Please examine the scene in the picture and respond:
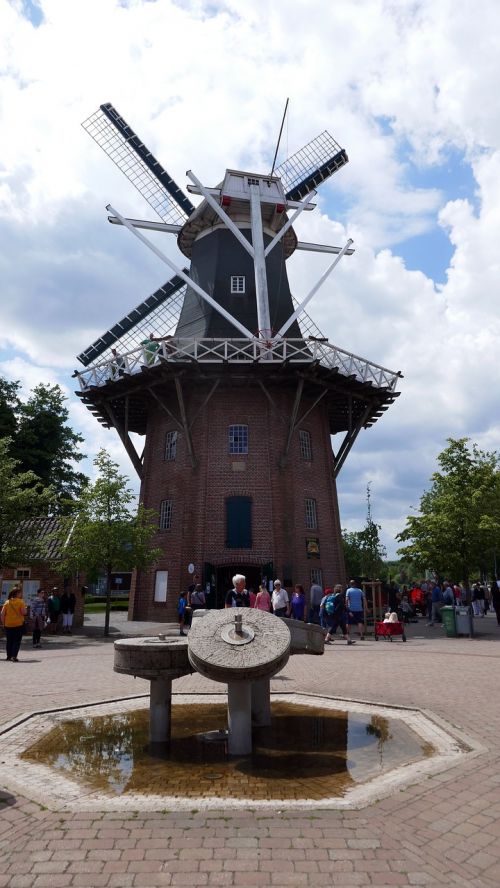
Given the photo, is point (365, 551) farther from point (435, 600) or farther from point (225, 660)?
point (225, 660)

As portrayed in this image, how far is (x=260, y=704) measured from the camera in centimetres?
737

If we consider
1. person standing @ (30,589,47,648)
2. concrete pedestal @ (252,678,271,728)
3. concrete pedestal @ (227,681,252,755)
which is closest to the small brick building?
person standing @ (30,589,47,648)

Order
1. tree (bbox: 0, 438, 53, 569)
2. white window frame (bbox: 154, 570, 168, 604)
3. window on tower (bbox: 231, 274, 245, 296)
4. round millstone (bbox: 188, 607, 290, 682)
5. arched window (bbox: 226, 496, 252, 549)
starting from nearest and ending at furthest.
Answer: round millstone (bbox: 188, 607, 290, 682) → tree (bbox: 0, 438, 53, 569) → arched window (bbox: 226, 496, 252, 549) → white window frame (bbox: 154, 570, 168, 604) → window on tower (bbox: 231, 274, 245, 296)

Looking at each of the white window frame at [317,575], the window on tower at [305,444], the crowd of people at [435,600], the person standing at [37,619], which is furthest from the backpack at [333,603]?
the window on tower at [305,444]

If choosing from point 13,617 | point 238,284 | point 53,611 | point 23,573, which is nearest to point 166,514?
point 53,611

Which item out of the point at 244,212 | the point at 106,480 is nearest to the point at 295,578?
the point at 106,480

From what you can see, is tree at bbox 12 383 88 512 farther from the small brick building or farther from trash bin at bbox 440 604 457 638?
trash bin at bbox 440 604 457 638

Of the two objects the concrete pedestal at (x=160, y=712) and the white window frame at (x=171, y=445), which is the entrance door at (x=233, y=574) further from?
the concrete pedestal at (x=160, y=712)

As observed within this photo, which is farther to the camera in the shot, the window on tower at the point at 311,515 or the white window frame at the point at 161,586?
the window on tower at the point at 311,515

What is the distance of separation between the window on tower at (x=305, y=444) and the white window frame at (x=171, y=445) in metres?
5.44

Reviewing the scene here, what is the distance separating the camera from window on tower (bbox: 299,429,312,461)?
1038 inches

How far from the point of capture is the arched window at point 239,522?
77.6 ft

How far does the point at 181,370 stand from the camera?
23.6 metres

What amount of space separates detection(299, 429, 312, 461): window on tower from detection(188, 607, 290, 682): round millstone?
64.3ft
